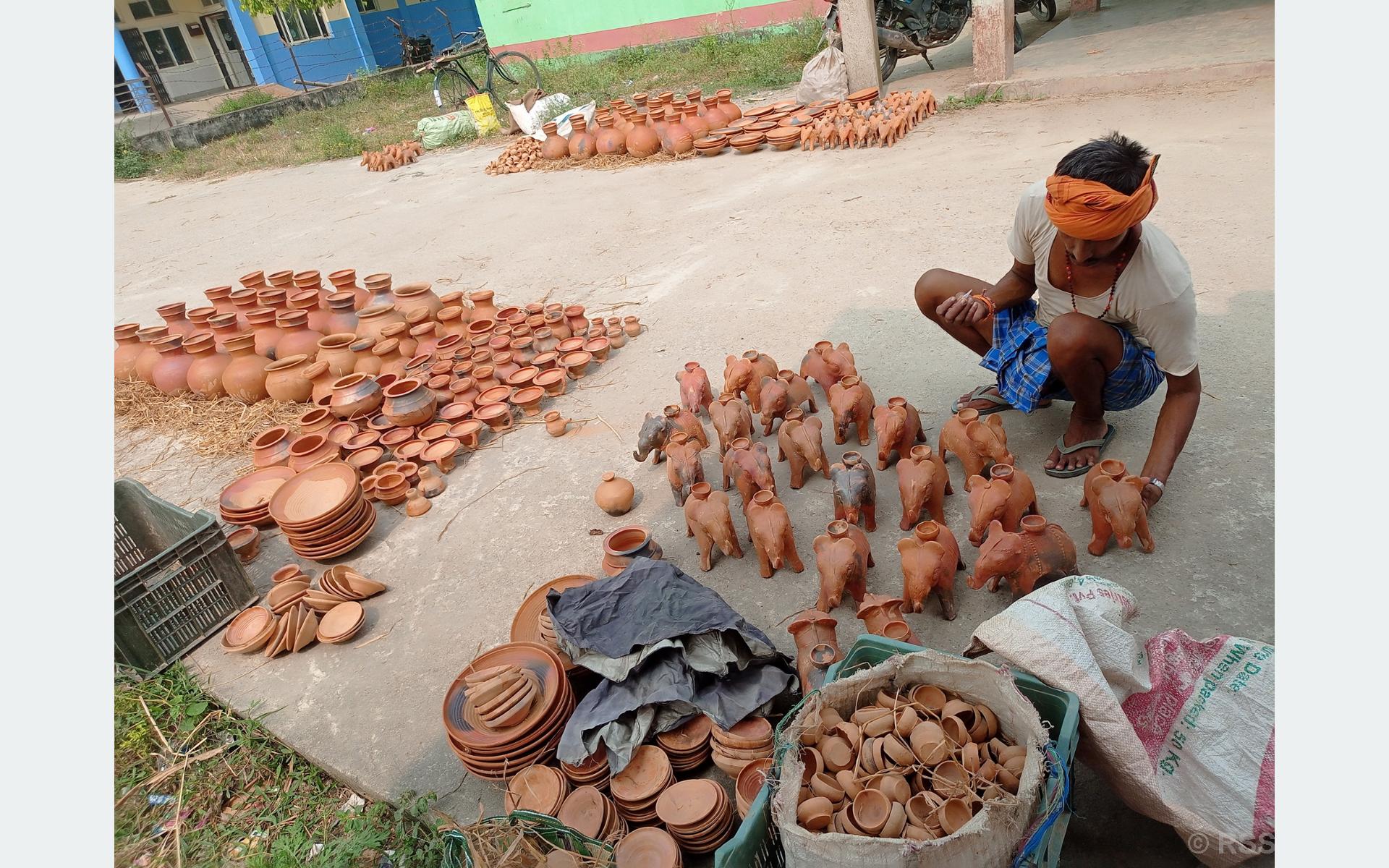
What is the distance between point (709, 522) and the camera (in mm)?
2662

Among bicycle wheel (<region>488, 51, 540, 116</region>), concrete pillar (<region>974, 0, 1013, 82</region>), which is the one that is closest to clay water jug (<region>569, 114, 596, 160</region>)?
bicycle wheel (<region>488, 51, 540, 116</region>)

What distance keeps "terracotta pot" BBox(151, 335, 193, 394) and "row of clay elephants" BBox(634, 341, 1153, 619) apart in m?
3.29

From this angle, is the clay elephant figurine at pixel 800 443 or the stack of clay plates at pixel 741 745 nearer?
the stack of clay plates at pixel 741 745

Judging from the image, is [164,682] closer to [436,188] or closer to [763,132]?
[763,132]

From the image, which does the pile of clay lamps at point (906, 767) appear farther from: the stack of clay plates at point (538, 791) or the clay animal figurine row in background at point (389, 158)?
the clay animal figurine row in background at point (389, 158)

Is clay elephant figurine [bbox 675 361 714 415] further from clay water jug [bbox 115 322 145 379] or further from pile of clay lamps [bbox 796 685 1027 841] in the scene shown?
clay water jug [bbox 115 322 145 379]

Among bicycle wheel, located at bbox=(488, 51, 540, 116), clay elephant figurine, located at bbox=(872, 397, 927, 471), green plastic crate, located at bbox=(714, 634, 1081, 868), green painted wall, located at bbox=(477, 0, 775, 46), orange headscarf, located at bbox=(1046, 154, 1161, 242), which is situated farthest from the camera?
green painted wall, located at bbox=(477, 0, 775, 46)

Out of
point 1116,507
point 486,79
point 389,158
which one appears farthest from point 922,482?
point 486,79

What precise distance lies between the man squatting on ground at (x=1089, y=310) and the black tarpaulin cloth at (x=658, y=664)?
144 centimetres

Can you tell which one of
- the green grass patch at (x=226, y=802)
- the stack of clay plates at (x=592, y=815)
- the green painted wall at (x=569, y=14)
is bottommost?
the green grass patch at (x=226, y=802)

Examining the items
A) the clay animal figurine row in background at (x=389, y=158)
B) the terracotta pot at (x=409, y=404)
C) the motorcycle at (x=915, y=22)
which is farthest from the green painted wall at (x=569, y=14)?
the terracotta pot at (x=409, y=404)

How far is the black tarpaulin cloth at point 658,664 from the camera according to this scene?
2008 millimetres

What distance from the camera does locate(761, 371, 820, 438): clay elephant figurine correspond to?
3297mm

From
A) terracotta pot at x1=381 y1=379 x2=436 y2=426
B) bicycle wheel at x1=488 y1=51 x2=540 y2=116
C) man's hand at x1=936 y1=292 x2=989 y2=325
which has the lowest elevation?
terracotta pot at x1=381 y1=379 x2=436 y2=426
